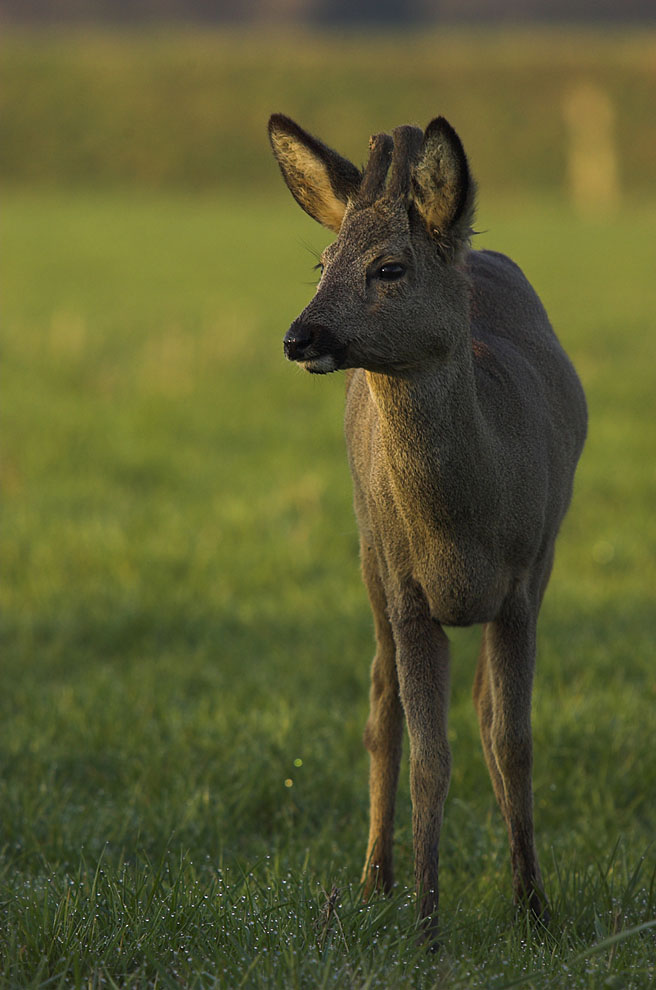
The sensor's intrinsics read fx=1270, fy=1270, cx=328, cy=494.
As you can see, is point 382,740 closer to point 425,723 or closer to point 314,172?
point 425,723

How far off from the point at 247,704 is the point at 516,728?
8.62 ft

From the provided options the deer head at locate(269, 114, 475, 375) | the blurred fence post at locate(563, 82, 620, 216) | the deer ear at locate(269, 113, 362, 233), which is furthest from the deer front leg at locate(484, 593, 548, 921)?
the blurred fence post at locate(563, 82, 620, 216)

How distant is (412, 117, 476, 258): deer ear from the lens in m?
3.33

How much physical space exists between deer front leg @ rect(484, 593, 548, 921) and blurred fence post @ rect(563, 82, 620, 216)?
46.9m

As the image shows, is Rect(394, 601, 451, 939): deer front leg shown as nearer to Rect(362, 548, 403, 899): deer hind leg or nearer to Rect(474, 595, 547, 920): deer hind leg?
Rect(474, 595, 547, 920): deer hind leg

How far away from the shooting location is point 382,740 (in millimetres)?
4445

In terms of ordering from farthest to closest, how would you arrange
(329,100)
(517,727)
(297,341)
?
(329,100), (517,727), (297,341)

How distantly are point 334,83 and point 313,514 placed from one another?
205 ft

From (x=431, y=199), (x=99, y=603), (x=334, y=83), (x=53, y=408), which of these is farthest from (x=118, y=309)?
(x=334, y=83)

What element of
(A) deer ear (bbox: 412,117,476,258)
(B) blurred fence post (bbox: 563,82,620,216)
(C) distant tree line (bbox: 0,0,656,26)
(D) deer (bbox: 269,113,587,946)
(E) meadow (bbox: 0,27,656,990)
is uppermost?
(C) distant tree line (bbox: 0,0,656,26)

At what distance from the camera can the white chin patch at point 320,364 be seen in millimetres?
3215

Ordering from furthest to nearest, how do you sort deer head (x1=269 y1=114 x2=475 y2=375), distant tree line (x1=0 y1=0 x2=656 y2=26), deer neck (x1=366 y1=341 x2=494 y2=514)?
distant tree line (x1=0 y1=0 x2=656 y2=26), deer neck (x1=366 y1=341 x2=494 y2=514), deer head (x1=269 y1=114 x2=475 y2=375)

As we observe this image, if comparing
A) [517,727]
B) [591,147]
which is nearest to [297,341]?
[517,727]

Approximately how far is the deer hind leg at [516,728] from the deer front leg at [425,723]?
0.20 metres
